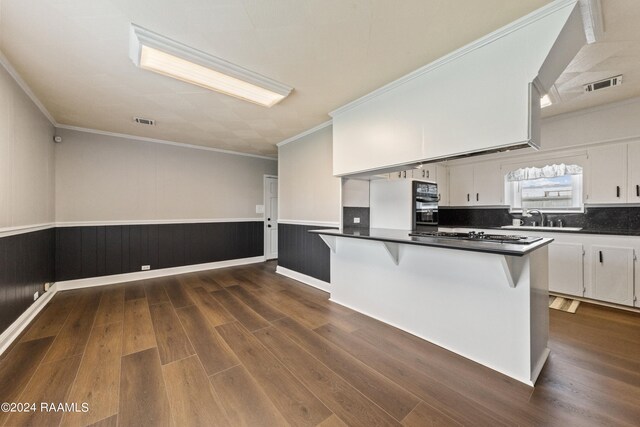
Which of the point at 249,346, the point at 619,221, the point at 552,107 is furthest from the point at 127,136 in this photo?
the point at 619,221

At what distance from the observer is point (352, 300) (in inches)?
121

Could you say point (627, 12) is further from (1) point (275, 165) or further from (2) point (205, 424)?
(1) point (275, 165)

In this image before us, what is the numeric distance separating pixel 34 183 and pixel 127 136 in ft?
5.50

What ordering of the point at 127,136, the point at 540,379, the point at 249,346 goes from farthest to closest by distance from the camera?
the point at 127,136, the point at 249,346, the point at 540,379

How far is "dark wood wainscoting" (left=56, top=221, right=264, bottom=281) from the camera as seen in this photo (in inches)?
153

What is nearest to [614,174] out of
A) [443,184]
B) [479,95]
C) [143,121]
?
[443,184]

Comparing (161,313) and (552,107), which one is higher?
(552,107)

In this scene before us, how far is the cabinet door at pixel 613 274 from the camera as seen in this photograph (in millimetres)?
2950

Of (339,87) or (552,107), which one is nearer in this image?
(339,87)

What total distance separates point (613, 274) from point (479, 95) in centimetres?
311

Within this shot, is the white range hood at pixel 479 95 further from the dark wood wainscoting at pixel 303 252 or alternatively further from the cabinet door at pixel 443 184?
the cabinet door at pixel 443 184

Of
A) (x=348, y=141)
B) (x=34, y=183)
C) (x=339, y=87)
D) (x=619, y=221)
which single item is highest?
(x=339, y=87)

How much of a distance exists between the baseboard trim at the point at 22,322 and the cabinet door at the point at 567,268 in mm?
6165

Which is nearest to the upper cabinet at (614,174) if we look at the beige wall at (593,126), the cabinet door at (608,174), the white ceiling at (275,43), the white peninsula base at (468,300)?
the cabinet door at (608,174)
